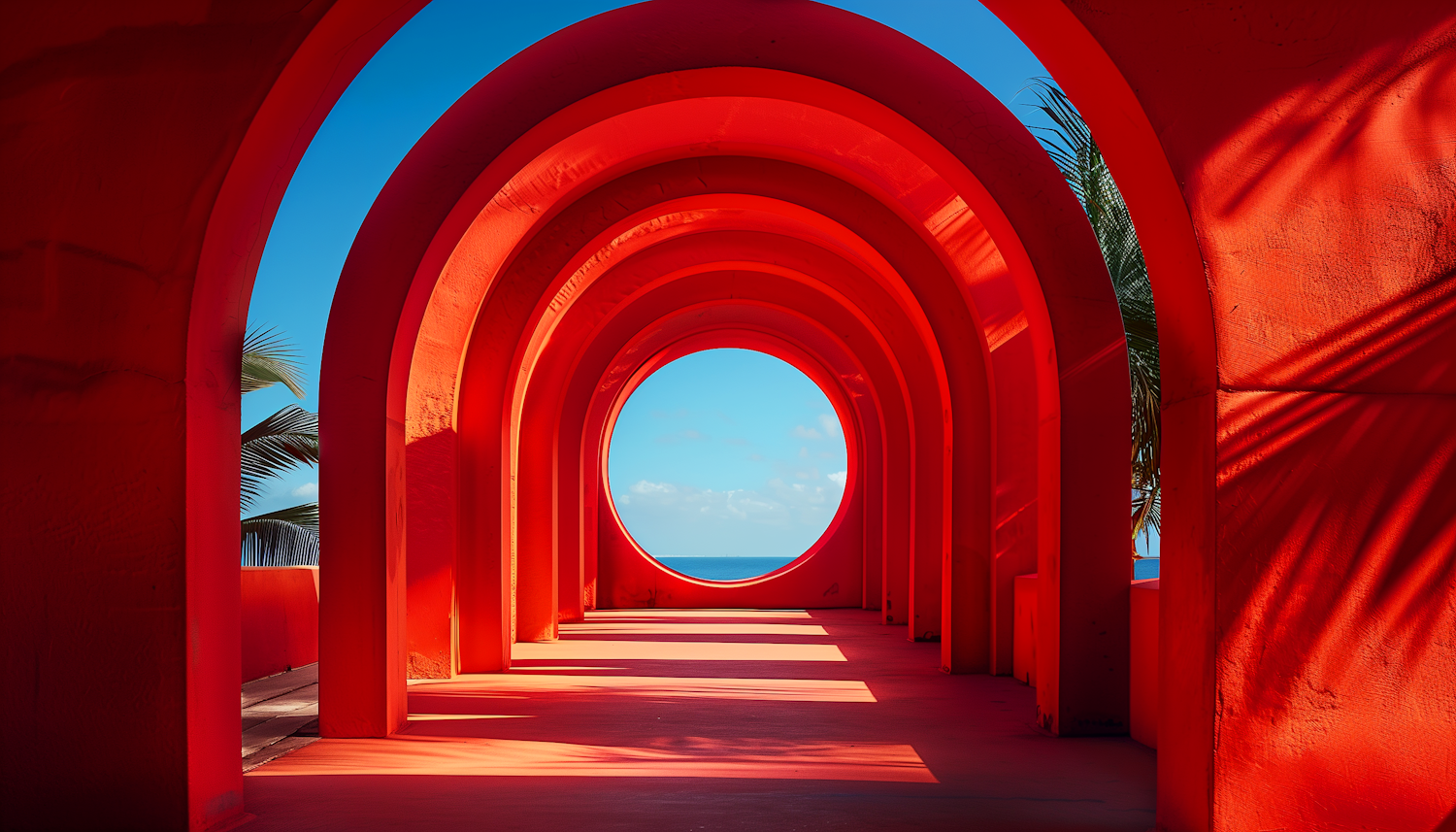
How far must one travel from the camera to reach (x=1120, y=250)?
9.69 meters

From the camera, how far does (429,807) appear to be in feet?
13.9

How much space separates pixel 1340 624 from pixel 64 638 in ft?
14.2

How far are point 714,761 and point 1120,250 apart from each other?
6.79 metres

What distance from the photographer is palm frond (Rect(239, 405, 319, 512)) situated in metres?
12.0

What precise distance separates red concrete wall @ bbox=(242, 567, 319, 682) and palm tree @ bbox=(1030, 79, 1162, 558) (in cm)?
733

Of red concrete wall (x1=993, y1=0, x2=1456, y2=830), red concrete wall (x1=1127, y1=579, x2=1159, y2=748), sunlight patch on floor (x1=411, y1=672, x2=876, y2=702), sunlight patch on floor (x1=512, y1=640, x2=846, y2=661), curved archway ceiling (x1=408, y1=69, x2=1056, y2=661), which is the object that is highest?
curved archway ceiling (x1=408, y1=69, x2=1056, y2=661)

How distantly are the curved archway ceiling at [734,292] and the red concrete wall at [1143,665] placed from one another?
0.12 meters

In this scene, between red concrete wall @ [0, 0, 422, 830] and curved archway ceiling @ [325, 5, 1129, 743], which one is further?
curved archway ceiling @ [325, 5, 1129, 743]

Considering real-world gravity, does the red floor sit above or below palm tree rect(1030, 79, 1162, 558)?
below

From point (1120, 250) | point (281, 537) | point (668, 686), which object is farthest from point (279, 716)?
point (1120, 250)

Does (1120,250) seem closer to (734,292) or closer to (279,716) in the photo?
(734,292)

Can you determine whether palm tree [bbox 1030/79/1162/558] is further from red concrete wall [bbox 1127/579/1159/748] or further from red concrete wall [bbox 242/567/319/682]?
red concrete wall [bbox 242/567/319/682]

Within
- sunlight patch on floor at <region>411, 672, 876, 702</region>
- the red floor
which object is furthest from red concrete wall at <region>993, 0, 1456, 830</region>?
sunlight patch on floor at <region>411, 672, 876, 702</region>

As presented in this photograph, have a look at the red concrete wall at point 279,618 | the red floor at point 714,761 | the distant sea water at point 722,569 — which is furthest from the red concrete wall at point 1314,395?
the distant sea water at point 722,569
